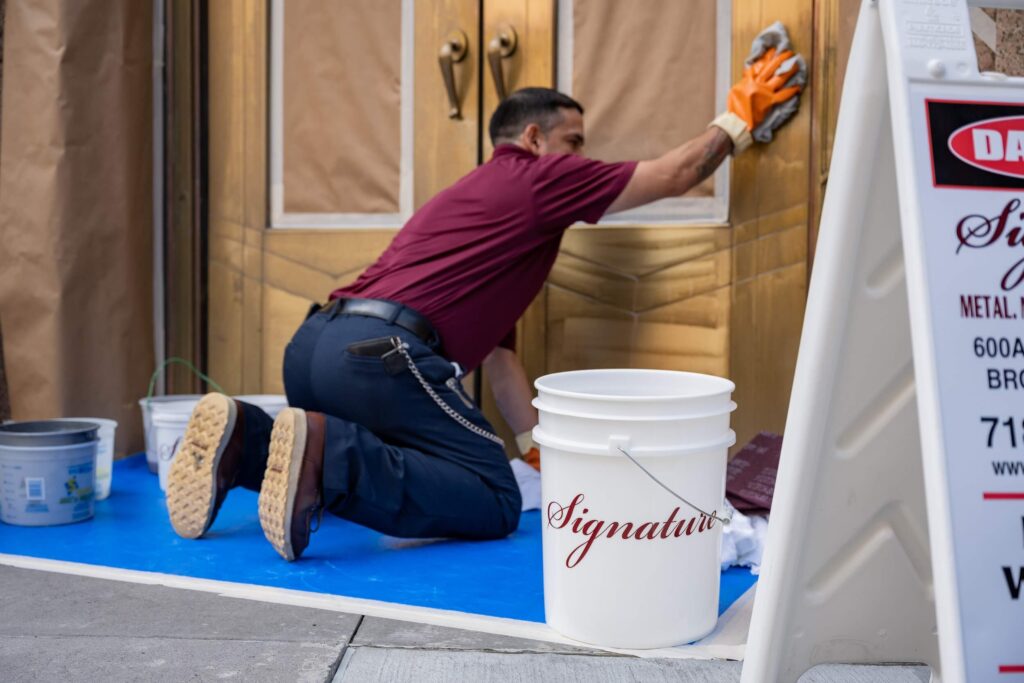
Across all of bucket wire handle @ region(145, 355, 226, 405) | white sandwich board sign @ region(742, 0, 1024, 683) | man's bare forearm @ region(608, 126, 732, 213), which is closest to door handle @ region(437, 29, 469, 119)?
man's bare forearm @ region(608, 126, 732, 213)

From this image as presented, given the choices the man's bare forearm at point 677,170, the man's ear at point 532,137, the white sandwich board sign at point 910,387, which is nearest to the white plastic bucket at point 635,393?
the white sandwich board sign at point 910,387

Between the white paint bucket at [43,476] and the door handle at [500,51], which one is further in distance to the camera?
the door handle at [500,51]

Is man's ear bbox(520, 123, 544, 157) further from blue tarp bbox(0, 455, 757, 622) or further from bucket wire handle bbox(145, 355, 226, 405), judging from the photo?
bucket wire handle bbox(145, 355, 226, 405)

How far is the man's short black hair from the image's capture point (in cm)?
260

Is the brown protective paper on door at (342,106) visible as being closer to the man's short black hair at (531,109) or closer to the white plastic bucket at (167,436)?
the man's short black hair at (531,109)

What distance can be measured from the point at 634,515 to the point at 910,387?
0.50 metres

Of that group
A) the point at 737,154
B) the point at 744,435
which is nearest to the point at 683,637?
the point at 744,435

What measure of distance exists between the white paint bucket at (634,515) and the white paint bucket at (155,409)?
155cm

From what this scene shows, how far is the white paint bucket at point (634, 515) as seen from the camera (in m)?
1.53

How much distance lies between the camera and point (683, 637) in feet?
5.17

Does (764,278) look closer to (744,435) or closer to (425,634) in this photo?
(744,435)

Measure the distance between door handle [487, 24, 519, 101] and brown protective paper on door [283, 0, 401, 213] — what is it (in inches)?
14.4

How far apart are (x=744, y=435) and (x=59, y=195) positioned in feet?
7.13
